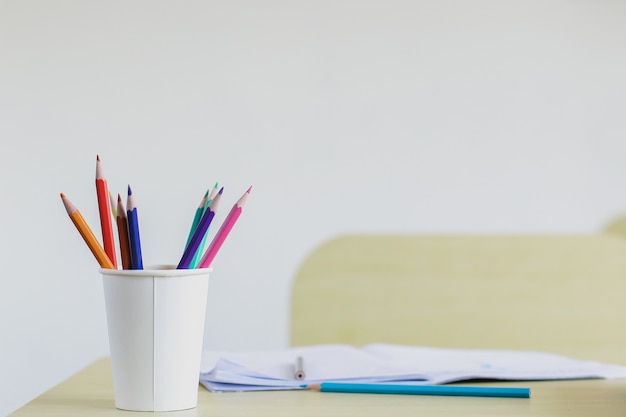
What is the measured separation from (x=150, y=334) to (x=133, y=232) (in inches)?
2.7

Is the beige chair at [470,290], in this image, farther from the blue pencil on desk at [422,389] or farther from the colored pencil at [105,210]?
the colored pencil at [105,210]

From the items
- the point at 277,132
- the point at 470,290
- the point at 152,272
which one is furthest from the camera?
the point at 277,132

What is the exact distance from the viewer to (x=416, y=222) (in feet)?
5.76

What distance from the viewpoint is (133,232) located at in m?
0.54

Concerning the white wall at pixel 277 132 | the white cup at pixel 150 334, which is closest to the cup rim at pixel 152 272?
the white cup at pixel 150 334

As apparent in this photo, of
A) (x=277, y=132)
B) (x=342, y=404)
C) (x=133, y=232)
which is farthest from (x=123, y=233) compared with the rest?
(x=277, y=132)

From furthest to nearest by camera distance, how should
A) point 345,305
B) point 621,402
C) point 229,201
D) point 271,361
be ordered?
point 229,201 → point 345,305 → point 271,361 → point 621,402

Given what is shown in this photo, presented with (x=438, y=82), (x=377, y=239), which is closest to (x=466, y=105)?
(x=438, y=82)

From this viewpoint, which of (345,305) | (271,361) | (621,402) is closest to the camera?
(621,402)

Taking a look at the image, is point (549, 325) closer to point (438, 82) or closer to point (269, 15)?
point (438, 82)

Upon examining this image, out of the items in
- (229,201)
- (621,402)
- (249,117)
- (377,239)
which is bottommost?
(621,402)

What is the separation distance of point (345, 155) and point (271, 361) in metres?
1.01

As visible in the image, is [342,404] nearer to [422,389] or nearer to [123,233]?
[422,389]

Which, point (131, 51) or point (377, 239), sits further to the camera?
point (131, 51)
